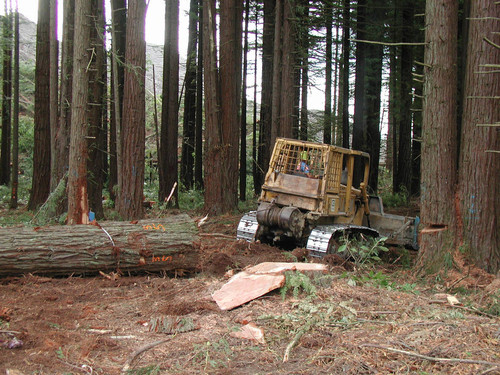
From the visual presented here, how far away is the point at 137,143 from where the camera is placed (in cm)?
1125

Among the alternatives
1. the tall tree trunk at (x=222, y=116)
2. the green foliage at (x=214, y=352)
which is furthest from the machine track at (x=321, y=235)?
the green foliage at (x=214, y=352)

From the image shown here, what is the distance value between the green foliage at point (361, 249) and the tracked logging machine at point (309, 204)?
0.26 meters

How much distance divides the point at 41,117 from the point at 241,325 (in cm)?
1331

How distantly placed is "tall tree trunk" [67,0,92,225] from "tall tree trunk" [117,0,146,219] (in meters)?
1.49

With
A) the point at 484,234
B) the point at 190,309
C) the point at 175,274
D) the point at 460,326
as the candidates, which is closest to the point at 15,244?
the point at 175,274

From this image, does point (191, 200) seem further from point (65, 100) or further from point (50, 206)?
point (50, 206)

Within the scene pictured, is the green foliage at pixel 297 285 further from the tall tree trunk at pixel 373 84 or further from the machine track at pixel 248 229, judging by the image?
the tall tree trunk at pixel 373 84

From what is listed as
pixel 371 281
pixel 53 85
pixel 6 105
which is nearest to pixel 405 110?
pixel 53 85

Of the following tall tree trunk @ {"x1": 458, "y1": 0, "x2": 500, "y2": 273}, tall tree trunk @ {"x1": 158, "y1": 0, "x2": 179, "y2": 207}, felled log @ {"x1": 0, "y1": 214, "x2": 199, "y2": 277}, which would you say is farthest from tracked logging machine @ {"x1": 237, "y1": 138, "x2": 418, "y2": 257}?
tall tree trunk @ {"x1": 158, "y1": 0, "x2": 179, "y2": 207}

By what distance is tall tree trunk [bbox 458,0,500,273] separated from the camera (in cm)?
741

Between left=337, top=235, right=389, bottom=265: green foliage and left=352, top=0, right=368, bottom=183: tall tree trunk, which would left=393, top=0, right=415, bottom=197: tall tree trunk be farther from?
left=337, top=235, right=389, bottom=265: green foliage

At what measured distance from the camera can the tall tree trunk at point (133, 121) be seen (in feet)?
35.9

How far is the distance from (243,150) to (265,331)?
16929 millimetres

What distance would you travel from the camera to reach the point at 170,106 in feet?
54.6
